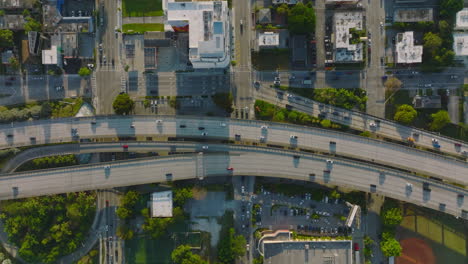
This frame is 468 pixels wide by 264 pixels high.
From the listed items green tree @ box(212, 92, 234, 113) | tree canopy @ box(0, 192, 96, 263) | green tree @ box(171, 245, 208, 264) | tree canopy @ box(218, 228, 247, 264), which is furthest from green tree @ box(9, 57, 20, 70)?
tree canopy @ box(218, 228, 247, 264)

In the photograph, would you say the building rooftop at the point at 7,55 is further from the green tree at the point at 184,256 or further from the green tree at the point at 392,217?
the green tree at the point at 392,217

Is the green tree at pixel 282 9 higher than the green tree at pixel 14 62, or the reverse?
the green tree at pixel 282 9

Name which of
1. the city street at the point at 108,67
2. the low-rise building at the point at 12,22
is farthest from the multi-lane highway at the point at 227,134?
the low-rise building at the point at 12,22

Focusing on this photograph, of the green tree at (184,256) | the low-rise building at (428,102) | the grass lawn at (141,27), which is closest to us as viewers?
the green tree at (184,256)

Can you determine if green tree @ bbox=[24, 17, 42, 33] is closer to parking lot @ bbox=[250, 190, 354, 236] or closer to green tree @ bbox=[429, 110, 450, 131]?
parking lot @ bbox=[250, 190, 354, 236]

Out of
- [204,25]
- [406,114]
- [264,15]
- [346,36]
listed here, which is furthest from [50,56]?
[406,114]

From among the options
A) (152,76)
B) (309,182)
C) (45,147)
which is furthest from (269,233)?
(45,147)
